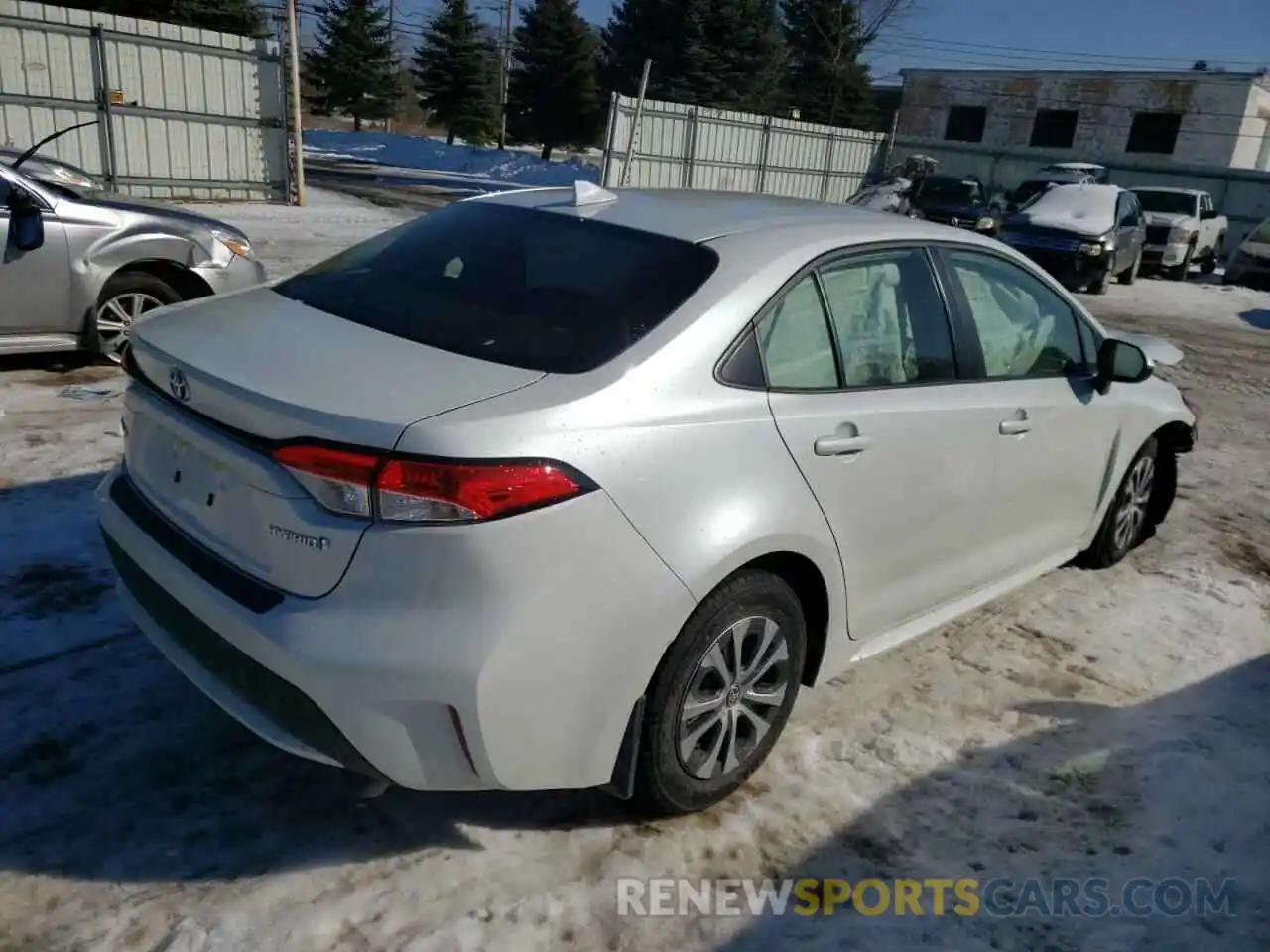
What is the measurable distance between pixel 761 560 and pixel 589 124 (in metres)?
40.4

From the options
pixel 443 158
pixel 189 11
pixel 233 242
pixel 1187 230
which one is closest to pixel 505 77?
pixel 443 158

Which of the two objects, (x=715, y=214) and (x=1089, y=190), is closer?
(x=715, y=214)

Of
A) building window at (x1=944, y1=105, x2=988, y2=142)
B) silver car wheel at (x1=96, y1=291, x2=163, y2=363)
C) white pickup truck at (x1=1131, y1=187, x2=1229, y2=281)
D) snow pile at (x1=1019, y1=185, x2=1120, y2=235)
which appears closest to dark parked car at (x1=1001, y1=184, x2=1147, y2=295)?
snow pile at (x1=1019, y1=185, x2=1120, y2=235)

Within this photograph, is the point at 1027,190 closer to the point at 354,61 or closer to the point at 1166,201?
the point at 1166,201

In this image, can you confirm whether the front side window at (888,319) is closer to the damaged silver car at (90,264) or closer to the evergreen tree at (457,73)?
the damaged silver car at (90,264)

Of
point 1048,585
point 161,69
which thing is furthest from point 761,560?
point 161,69

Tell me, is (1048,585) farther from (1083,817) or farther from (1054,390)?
(1083,817)

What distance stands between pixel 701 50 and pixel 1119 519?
3521 centimetres

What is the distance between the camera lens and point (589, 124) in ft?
133

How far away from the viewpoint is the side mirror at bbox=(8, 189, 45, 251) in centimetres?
587

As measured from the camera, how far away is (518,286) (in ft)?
9.62

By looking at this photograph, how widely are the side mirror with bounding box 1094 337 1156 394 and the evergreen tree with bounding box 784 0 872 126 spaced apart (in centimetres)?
4153

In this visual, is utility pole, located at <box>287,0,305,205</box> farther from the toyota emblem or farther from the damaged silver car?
the toyota emblem

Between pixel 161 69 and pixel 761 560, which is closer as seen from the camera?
pixel 761 560
